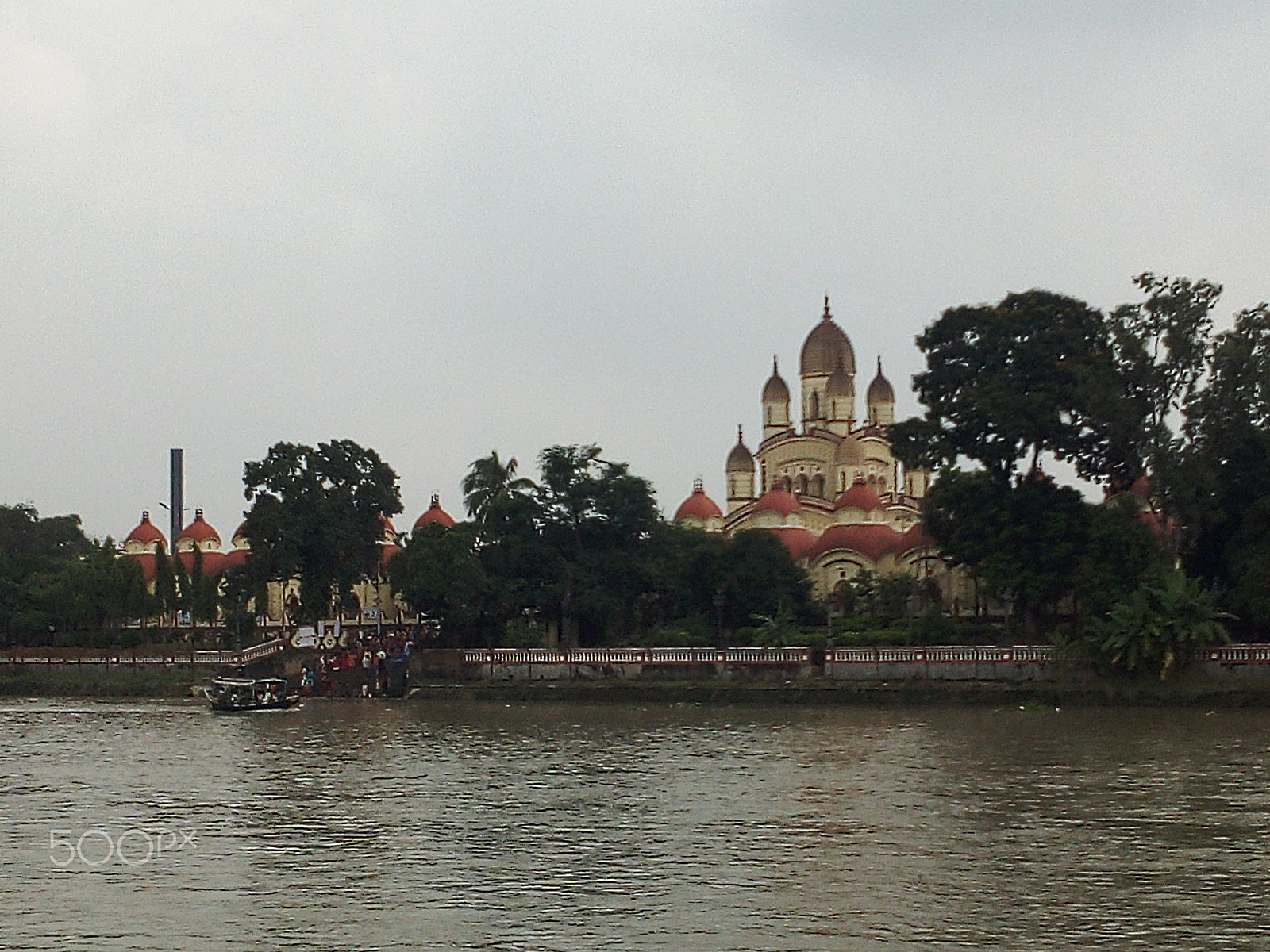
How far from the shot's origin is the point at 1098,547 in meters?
38.8

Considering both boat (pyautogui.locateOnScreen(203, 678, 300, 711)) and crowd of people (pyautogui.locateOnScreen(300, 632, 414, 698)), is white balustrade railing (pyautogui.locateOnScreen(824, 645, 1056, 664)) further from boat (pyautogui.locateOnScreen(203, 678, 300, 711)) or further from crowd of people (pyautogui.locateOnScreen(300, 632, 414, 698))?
boat (pyautogui.locateOnScreen(203, 678, 300, 711))

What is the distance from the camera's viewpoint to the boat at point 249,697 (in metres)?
39.6

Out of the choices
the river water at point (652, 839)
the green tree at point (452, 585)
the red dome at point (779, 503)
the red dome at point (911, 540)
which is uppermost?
the red dome at point (779, 503)

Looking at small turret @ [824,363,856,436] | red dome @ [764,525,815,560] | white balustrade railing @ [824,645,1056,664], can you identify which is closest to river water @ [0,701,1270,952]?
white balustrade railing @ [824,645,1056,664]

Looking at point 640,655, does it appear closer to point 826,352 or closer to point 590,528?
point 590,528

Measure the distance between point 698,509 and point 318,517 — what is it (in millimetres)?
20114

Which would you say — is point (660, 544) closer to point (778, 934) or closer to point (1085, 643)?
point (1085, 643)

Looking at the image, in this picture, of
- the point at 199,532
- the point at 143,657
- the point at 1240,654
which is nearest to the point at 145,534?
the point at 199,532

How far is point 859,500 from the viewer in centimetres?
5859

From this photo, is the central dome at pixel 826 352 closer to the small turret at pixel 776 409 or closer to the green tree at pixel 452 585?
the small turret at pixel 776 409

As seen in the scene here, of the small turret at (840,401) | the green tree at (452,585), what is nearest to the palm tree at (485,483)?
the green tree at (452,585)

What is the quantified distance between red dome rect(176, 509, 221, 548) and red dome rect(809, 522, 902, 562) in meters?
33.4

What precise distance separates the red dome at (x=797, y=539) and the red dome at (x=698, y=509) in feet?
26.0

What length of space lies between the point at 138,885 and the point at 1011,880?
330 inches
